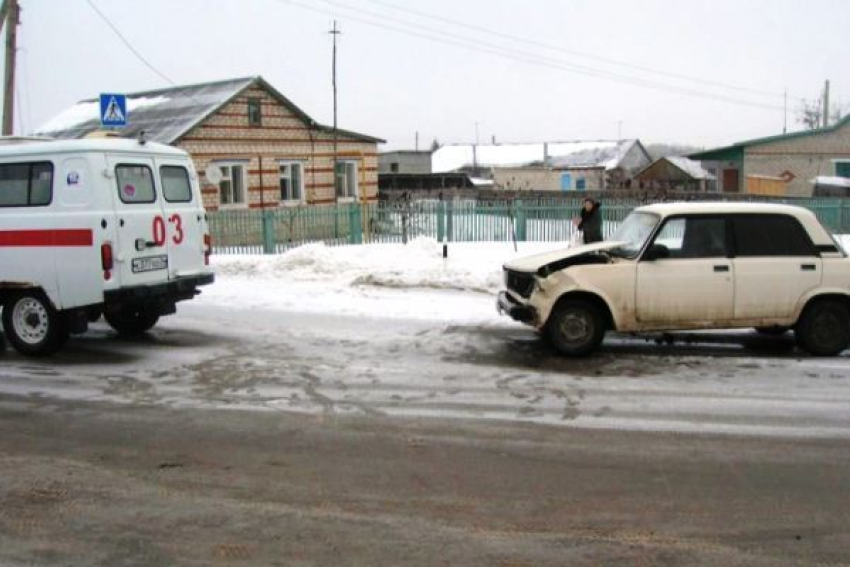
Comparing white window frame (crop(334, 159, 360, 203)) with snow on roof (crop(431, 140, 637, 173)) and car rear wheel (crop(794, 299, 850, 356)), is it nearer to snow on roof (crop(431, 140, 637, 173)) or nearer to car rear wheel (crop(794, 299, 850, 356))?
car rear wheel (crop(794, 299, 850, 356))

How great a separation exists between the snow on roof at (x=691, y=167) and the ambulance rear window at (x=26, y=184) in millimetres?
38228

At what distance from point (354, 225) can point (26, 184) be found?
1121cm

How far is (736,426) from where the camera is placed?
651cm

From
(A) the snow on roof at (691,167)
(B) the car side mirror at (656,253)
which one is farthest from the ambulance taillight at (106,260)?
(A) the snow on roof at (691,167)

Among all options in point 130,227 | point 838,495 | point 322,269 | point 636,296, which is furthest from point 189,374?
point 322,269

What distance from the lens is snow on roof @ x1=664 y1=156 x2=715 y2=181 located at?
4350cm

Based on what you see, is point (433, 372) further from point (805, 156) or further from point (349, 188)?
point (805, 156)

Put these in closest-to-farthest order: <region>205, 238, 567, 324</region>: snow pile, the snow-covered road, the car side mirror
→ the snow-covered road → the car side mirror → <region>205, 238, 567, 324</region>: snow pile

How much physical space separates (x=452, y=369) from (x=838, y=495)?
4251 mm

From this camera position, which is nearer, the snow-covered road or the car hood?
the snow-covered road

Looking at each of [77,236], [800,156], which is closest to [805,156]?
[800,156]

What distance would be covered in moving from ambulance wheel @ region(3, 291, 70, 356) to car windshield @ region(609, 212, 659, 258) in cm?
618

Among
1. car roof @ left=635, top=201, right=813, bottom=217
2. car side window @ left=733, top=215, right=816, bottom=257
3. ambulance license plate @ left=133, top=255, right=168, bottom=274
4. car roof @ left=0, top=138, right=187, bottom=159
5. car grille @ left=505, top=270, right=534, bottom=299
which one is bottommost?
car grille @ left=505, top=270, right=534, bottom=299

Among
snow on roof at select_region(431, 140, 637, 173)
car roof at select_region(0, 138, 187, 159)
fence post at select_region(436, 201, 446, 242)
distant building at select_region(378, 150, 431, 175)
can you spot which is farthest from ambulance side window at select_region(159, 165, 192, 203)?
distant building at select_region(378, 150, 431, 175)
